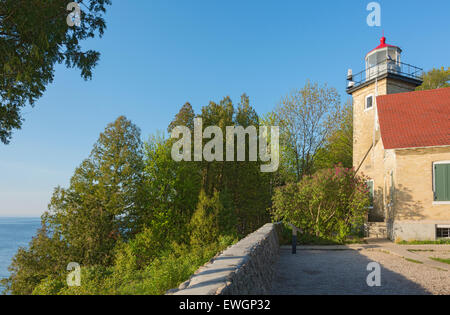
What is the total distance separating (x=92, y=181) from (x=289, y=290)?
20669 millimetres

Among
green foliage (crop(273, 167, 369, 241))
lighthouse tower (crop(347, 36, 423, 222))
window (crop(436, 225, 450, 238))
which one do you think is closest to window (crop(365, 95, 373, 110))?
lighthouse tower (crop(347, 36, 423, 222))

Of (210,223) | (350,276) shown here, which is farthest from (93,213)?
(350,276)

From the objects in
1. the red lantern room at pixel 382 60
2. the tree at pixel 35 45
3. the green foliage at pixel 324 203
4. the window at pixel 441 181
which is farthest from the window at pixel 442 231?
the tree at pixel 35 45

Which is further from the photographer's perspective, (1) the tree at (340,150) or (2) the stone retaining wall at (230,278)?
(1) the tree at (340,150)

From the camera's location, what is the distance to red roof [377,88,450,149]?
51.9ft

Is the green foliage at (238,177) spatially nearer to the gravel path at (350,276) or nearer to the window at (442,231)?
the window at (442,231)

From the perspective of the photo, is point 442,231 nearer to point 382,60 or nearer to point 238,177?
point 382,60

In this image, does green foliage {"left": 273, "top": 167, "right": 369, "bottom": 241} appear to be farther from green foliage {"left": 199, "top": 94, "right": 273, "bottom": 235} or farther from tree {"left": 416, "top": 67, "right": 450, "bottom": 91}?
tree {"left": 416, "top": 67, "right": 450, "bottom": 91}

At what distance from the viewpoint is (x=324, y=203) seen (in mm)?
15984

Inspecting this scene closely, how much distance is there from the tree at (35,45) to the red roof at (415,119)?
15117mm

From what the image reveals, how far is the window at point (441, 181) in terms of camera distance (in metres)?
15.1

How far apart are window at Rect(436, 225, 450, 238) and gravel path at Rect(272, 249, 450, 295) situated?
582cm

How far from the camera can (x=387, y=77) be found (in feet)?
72.0

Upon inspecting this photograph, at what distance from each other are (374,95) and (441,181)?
32.4ft
